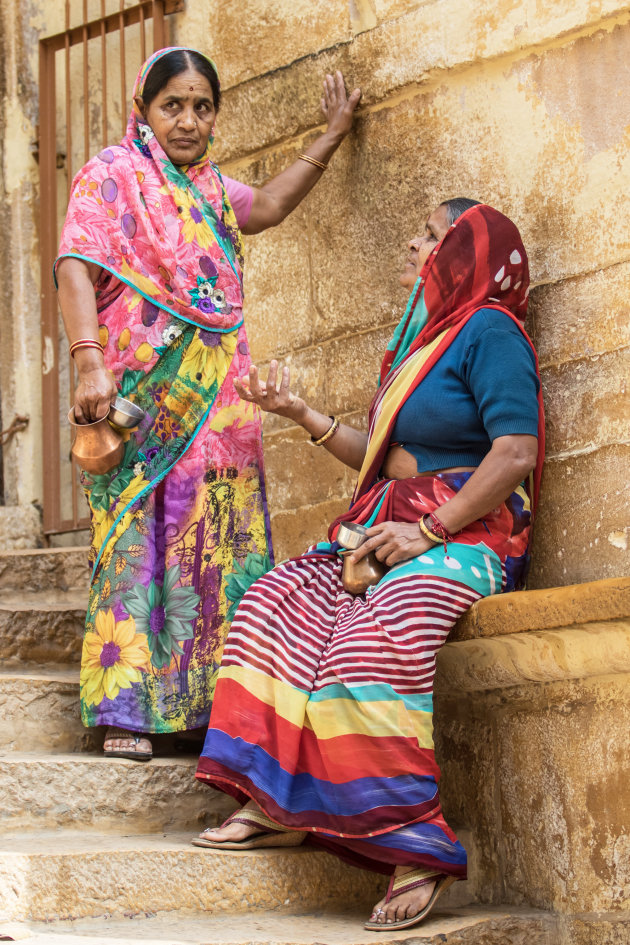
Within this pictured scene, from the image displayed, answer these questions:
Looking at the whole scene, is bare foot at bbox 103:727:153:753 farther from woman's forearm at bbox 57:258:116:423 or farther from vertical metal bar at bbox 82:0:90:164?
vertical metal bar at bbox 82:0:90:164

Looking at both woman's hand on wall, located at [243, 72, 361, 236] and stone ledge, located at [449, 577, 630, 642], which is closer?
stone ledge, located at [449, 577, 630, 642]

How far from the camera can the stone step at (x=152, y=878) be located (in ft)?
8.36

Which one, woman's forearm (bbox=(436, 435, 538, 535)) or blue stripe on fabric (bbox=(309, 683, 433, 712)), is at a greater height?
woman's forearm (bbox=(436, 435, 538, 535))

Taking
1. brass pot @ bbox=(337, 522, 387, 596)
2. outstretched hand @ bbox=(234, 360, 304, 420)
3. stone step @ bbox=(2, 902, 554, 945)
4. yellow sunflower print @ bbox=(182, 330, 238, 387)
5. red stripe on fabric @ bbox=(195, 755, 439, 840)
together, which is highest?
yellow sunflower print @ bbox=(182, 330, 238, 387)

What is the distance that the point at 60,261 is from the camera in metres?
3.31

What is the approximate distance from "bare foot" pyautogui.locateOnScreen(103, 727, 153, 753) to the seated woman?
372mm

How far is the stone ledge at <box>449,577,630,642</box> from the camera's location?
2619mm

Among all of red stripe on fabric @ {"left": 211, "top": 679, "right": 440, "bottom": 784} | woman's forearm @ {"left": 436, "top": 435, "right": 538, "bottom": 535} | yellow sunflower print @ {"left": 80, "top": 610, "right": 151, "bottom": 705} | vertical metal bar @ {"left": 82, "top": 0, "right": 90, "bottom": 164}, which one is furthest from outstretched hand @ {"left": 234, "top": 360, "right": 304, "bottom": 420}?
vertical metal bar @ {"left": 82, "top": 0, "right": 90, "bottom": 164}

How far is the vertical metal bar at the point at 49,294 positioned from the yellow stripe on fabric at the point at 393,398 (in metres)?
2.22

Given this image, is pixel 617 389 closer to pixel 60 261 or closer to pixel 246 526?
pixel 246 526

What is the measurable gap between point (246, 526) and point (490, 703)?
32.9 inches

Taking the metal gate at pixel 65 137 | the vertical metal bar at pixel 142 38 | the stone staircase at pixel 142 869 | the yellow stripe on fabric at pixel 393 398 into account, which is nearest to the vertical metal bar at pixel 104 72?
the metal gate at pixel 65 137

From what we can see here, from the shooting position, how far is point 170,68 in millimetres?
3418

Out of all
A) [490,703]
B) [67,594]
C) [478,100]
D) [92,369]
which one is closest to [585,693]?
[490,703]
